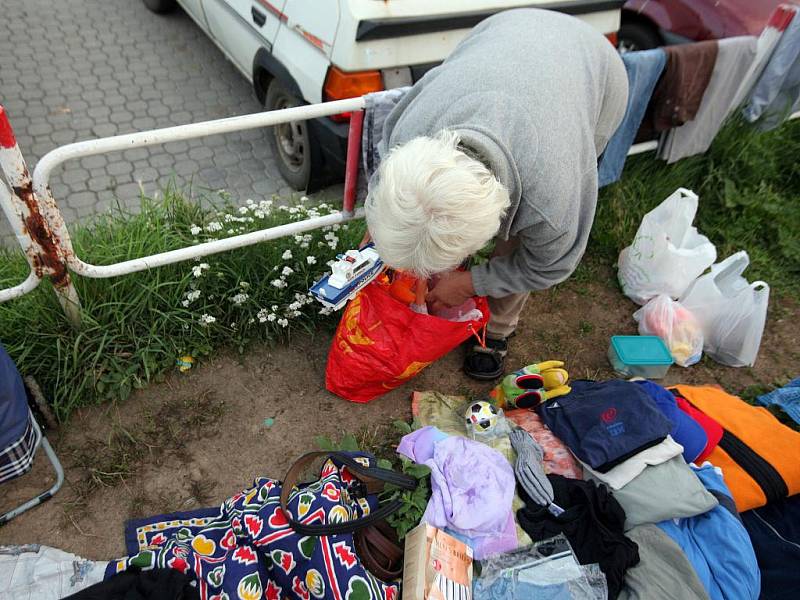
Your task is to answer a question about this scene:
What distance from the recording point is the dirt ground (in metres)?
2.17

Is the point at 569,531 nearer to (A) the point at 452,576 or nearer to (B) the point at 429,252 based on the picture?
(A) the point at 452,576

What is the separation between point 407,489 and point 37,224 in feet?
5.38

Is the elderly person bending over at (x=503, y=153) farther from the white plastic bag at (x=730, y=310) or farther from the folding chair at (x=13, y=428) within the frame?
the white plastic bag at (x=730, y=310)

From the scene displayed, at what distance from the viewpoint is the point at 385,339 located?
2359 millimetres

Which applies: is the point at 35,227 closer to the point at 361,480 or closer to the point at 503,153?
the point at 361,480

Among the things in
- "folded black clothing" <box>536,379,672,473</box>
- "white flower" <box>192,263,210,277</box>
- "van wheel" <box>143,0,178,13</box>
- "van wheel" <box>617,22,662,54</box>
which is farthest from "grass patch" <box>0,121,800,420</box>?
"van wheel" <box>143,0,178,13</box>

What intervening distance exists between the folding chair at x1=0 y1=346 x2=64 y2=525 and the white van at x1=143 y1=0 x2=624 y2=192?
1916mm

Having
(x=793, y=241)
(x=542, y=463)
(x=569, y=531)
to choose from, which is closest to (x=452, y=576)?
(x=569, y=531)

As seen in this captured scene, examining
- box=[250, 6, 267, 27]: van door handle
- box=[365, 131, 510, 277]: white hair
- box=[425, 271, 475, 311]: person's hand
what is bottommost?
box=[425, 271, 475, 311]: person's hand

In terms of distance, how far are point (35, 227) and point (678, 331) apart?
311cm

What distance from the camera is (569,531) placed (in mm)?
2072

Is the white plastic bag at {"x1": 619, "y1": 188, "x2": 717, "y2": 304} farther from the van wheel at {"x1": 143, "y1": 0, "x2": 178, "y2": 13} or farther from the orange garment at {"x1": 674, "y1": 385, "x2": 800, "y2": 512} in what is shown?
the van wheel at {"x1": 143, "y1": 0, "x2": 178, "y2": 13}

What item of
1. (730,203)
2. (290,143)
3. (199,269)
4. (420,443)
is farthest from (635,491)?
(290,143)

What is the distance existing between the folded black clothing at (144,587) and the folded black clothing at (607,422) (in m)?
1.55
